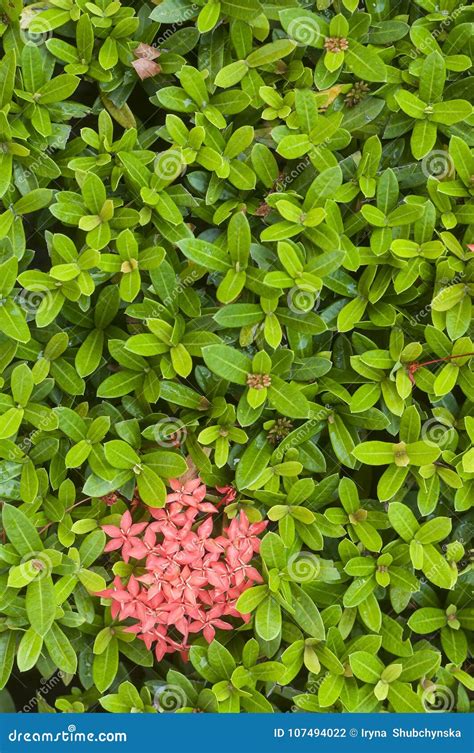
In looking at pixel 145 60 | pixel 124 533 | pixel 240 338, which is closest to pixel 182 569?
pixel 124 533

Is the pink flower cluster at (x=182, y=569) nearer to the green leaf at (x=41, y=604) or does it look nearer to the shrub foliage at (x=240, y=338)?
the shrub foliage at (x=240, y=338)

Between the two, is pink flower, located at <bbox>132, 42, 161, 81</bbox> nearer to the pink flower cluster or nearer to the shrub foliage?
the shrub foliage

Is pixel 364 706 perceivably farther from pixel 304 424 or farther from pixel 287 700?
pixel 304 424

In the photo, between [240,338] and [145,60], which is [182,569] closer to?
[240,338]

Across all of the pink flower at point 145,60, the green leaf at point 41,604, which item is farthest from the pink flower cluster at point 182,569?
the pink flower at point 145,60

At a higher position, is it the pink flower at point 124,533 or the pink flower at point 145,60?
the pink flower at point 145,60

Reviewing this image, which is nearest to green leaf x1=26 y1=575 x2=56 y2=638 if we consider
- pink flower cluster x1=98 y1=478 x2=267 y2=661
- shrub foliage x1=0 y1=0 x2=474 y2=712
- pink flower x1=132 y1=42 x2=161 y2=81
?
shrub foliage x1=0 y1=0 x2=474 y2=712

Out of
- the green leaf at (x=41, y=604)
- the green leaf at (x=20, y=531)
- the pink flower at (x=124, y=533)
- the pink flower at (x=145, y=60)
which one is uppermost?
the pink flower at (x=145, y=60)
